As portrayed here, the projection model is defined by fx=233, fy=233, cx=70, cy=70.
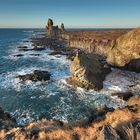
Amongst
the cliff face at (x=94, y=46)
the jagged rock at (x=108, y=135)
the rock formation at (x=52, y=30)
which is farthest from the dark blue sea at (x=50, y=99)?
the rock formation at (x=52, y=30)

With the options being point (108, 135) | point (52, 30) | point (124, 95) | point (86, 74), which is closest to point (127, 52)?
point (86, 74)

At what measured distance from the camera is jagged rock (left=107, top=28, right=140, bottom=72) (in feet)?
159

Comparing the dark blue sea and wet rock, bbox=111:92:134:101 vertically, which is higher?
wet rock, bbox=111:92:134:101

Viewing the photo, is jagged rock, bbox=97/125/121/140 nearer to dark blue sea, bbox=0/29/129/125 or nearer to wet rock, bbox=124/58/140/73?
dark blue sea, bbox=0/29/129/125

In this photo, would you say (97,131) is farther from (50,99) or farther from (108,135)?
(50,99)

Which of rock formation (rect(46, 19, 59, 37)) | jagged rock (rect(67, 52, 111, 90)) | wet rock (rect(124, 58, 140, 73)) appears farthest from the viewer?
rock formation (rect(46, 19, 59, 37))

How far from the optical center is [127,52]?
49781mm

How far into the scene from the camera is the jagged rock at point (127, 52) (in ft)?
159

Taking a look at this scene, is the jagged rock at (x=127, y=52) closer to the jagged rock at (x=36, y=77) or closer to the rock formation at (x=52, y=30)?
the jagged rock at (x=36, y=77)

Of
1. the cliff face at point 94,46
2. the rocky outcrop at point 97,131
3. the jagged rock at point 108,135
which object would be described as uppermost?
the jagged rock at point 108,135

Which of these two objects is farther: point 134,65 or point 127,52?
point 127,52

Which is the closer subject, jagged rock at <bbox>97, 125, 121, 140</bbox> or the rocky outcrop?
jagged rock at <bbox>97, 125, 121, 140</bbox>

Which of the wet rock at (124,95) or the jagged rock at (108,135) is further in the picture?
the wet rock at (124,95)

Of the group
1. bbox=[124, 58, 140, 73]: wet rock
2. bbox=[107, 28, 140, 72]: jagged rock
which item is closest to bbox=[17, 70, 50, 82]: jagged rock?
bbox=[107, 28, 140, 72]: jagged rock
